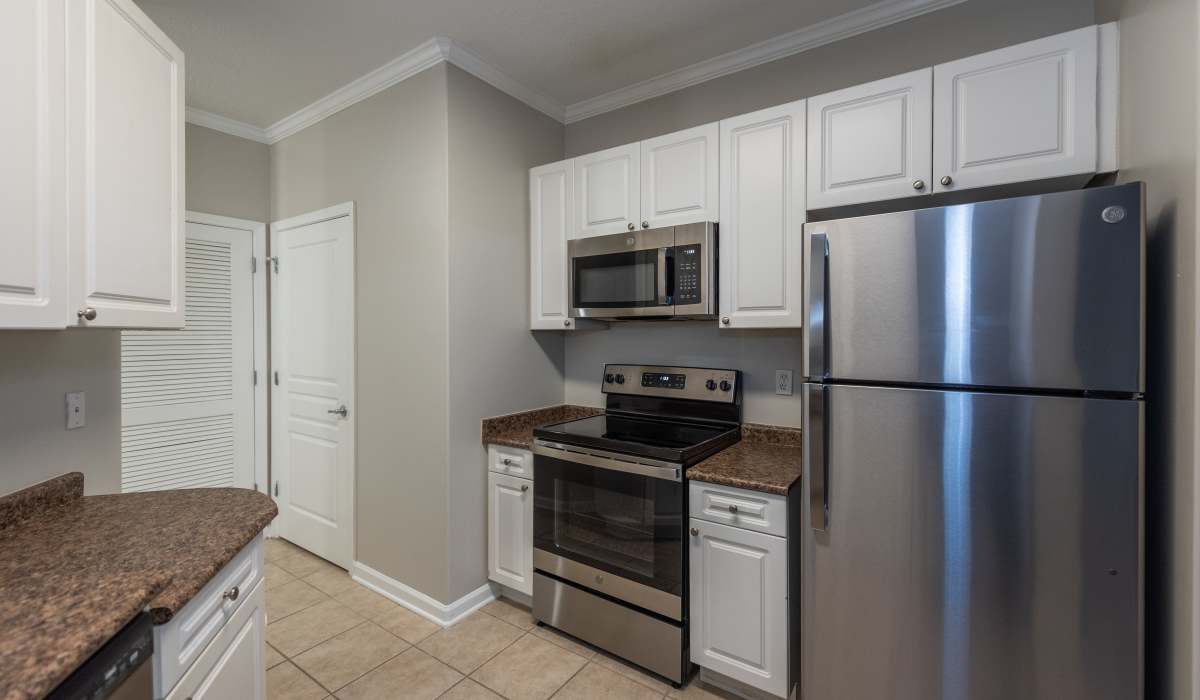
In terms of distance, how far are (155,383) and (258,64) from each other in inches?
72.5

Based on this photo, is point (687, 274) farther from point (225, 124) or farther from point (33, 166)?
point (225, 124)

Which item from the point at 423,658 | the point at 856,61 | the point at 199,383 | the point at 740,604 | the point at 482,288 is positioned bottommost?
the point at 423,658

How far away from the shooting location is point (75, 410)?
1.61 metres

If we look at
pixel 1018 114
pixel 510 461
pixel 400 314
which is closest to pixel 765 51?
pixel 1018 114

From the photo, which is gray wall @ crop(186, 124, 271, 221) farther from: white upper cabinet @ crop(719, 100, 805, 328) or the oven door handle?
white upper cabinet @ crop(719, 100, 805, 328)

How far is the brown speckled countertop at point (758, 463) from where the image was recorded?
1816 mm

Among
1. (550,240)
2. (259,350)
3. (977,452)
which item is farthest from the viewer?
(259,350)

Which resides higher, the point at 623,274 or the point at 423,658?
the point at 623,274

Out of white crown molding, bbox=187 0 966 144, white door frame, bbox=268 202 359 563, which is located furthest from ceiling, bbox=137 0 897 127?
white door frame, bbox=268 202 359 563

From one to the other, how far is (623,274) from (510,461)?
106 cm

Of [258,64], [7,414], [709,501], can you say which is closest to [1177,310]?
[709,501]

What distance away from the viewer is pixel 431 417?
2467 mm

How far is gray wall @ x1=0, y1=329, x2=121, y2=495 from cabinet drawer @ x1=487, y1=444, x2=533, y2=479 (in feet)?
4.53

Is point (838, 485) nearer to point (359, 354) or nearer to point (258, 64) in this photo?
point (359, 354)
